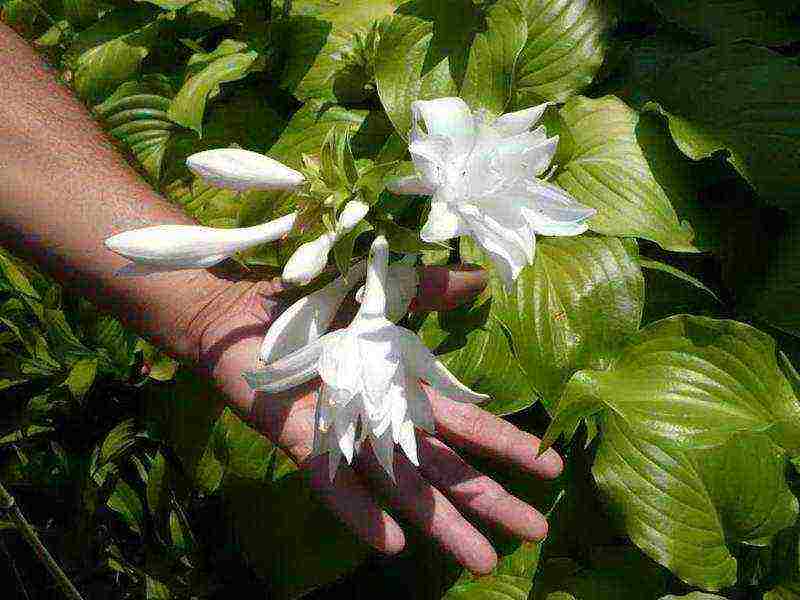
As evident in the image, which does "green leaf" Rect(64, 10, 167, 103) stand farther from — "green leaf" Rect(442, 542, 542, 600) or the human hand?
"green leaf" Rect(442, 542, 542, 600)

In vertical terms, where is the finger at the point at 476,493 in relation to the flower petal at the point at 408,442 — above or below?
below

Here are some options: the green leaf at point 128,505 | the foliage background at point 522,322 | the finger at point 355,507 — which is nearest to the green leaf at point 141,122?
the foliage background at point 522,322

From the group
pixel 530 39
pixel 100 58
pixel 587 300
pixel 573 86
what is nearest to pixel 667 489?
pixel 587 300

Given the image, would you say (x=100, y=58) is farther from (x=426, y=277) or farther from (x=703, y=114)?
(x=703, y=114)

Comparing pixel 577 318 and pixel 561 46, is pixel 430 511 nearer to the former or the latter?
pixel 577 318

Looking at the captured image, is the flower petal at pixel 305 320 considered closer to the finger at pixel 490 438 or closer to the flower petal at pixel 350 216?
the flower petal at pixel 350 216

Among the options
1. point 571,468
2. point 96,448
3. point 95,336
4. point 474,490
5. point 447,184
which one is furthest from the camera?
point 95,336

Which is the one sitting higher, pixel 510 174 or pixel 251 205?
pixel 510 174
